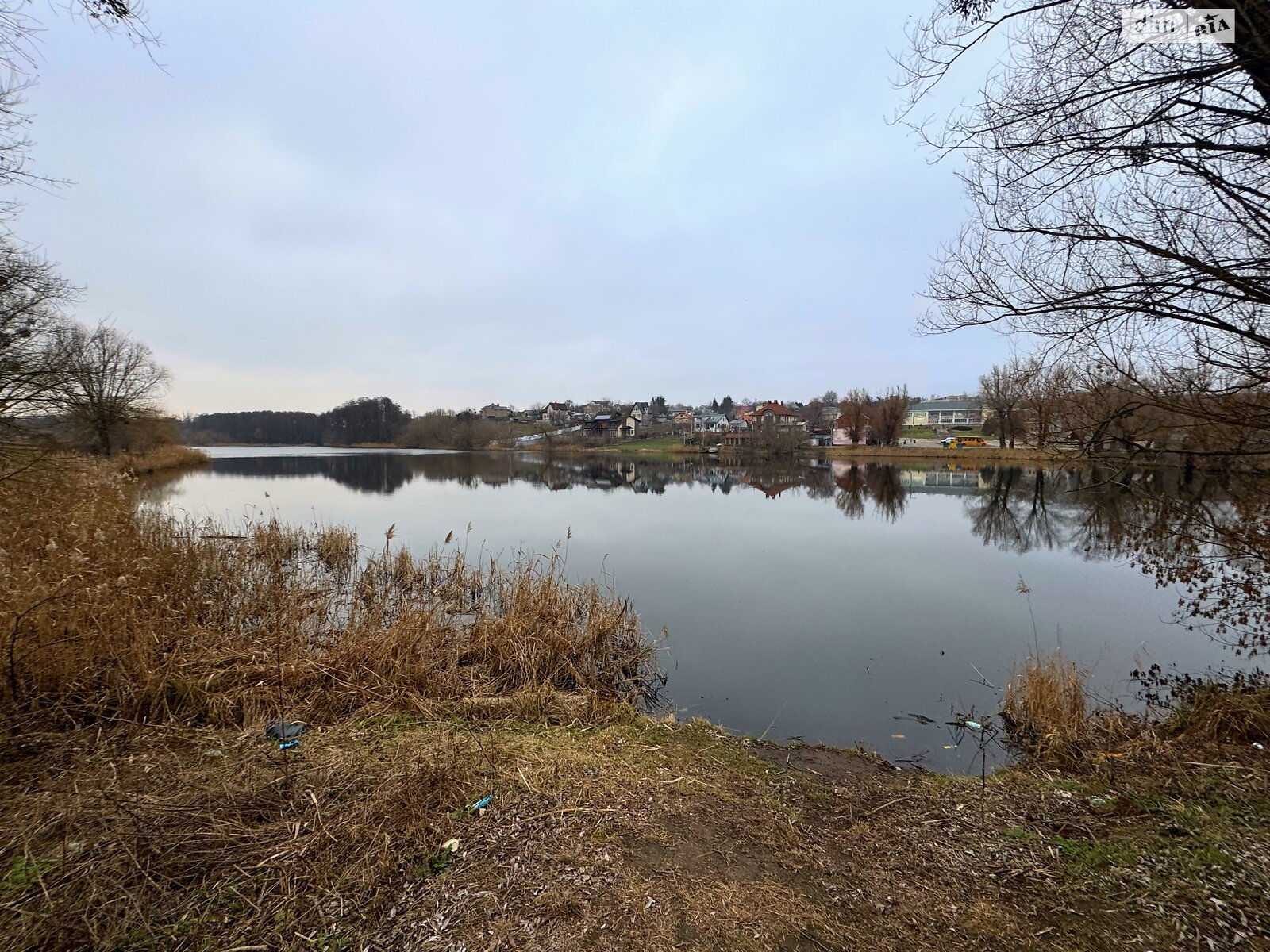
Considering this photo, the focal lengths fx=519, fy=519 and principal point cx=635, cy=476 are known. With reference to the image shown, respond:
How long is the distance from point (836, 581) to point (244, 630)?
9810 mm

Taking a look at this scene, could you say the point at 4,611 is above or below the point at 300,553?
above

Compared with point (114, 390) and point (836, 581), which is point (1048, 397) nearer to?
point (836, 581)

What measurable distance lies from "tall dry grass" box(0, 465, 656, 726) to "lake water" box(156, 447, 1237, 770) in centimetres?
168

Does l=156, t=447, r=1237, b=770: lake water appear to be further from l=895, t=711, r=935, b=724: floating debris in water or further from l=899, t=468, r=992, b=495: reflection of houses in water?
l=899, t=468, r=992, b=495: reflection of houses in water

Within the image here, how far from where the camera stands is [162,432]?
35.2 metres

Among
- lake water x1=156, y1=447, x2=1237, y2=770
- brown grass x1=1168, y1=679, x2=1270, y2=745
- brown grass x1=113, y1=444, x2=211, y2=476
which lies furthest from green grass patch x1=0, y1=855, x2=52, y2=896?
brown grass x1=113, y1=444, x2=211, y2=476

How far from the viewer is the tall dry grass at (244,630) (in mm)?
3912

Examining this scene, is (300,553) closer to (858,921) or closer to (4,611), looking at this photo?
Answer: (4,611)

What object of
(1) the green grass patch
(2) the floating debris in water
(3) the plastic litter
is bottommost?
(2) the floating debris in water

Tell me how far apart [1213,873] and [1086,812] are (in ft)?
2.62

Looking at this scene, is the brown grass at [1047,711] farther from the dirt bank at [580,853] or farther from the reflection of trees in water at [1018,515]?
the reflection of trees in water at [1018,515]

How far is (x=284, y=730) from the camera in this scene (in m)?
3.67

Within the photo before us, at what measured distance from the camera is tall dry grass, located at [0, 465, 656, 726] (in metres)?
3.91

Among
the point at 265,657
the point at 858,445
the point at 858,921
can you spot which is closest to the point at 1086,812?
the point at 858,921
